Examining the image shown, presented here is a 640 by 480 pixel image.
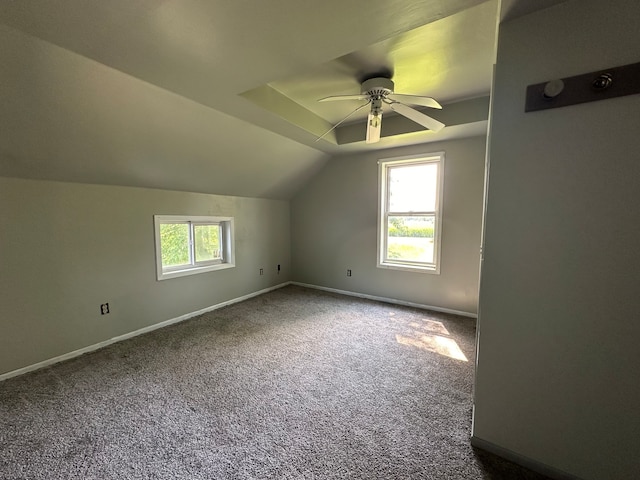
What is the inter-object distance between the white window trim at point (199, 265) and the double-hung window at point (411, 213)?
2281 millimetres

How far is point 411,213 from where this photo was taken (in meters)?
3.72

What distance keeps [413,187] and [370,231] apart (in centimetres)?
90

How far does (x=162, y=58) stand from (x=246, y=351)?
2.41 meters

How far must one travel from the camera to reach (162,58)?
157 cm

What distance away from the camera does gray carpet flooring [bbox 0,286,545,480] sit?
1341 millimetres

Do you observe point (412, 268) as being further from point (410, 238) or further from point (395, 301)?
point (395, 301)

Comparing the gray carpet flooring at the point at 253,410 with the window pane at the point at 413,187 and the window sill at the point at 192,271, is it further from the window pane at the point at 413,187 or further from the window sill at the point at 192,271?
the window pane at the point at 413,187

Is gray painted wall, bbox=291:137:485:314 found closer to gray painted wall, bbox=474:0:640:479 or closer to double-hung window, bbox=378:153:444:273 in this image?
double-hung window, bbox=378:153:444:273

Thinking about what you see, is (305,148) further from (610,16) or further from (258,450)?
(258,450)

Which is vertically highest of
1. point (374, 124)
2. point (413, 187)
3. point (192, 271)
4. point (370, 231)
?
point (374, 124)

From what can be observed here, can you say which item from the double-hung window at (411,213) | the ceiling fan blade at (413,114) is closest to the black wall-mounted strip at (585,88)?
the ceiling fan blade at (413,114)

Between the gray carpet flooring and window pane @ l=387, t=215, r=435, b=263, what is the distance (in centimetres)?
118

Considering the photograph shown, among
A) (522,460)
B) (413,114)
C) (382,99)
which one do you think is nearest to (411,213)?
(413,114)

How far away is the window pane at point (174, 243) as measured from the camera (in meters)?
3.21
